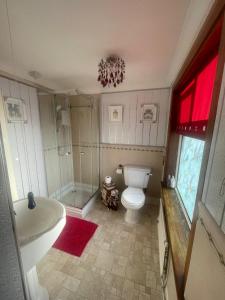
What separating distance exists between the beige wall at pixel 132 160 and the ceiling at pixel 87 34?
1.30m

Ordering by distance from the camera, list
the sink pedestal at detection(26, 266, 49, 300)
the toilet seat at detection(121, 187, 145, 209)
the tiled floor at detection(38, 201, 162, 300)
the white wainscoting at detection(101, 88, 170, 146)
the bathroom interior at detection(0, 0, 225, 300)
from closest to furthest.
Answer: the bathroom interior at detection(0, 0, 225, 300) < the sink pedestal at detection(26, 266, 49, 300) < the tiled floor at detection(38, 201, 162, 300) < the toilet seat at detection(121, 187, 145, 209) < the white wainscoting at detection(101, 88, 170, 146)

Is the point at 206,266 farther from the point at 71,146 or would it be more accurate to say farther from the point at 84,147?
the point at 71,146

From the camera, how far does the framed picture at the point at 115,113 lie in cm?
246

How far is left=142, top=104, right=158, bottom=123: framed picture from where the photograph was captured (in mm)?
2289

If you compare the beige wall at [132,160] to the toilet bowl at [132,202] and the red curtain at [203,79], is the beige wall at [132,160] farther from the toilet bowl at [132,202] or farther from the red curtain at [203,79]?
the red curtain at [203,79]

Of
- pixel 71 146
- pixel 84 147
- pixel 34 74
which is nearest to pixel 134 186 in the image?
pixel 84 147

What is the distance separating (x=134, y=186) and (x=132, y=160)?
501mm

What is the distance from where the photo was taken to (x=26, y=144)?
6.46ft

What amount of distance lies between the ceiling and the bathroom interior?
1 cm

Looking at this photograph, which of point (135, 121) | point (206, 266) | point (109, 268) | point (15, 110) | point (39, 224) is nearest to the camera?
point (206, 266)

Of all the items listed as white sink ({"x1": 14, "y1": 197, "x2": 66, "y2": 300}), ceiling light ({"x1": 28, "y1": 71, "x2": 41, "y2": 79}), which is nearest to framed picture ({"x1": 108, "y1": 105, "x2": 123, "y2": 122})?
ceiling light ({"x1": 28, "y1": 71, "x2": 41, "y2": 79})

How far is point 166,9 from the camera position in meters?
0.88

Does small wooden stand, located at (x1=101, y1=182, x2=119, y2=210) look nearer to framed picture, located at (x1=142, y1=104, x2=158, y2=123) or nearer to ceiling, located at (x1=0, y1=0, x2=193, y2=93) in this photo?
framed picture, located at (x1=142, y1=104, x2=158, y2=123)

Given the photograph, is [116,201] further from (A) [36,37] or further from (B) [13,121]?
(A) [36,37]
